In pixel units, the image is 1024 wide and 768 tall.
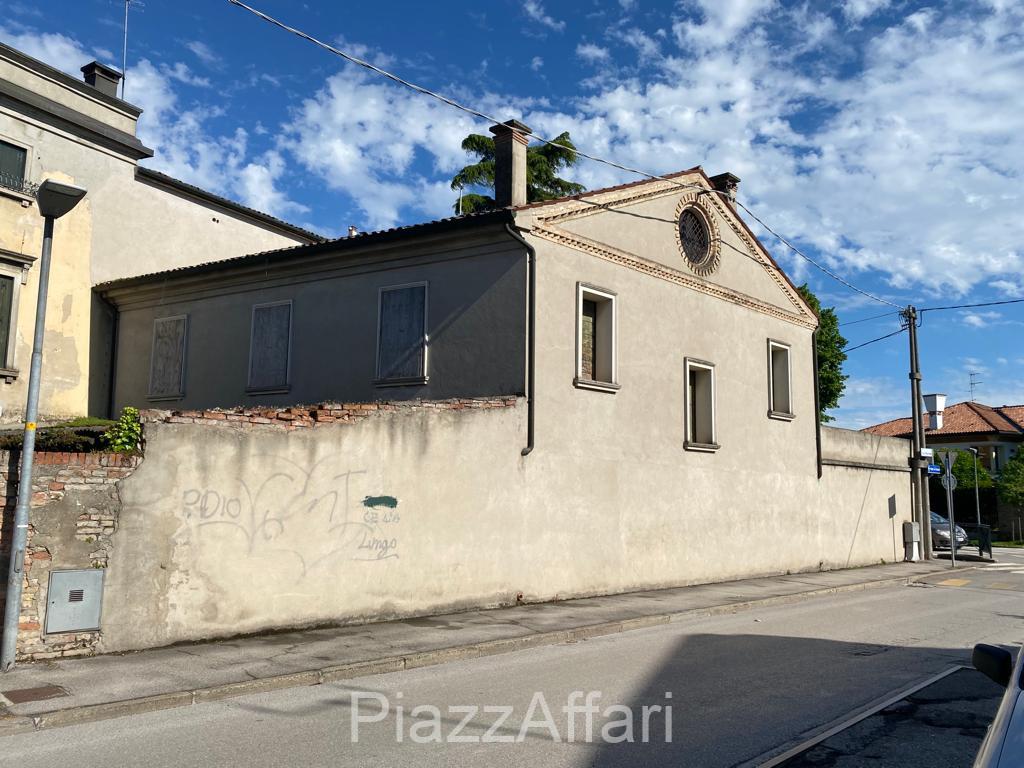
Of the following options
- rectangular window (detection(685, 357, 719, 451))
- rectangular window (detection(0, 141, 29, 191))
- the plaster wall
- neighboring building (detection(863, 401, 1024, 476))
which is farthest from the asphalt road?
neighboring building (detection(863, 401, 1024, 476))

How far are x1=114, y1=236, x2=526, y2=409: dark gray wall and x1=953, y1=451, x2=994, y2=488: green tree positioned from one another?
129 ft

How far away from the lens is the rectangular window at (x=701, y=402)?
17.4 metres

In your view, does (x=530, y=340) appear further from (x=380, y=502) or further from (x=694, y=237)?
(x=694, y=237)

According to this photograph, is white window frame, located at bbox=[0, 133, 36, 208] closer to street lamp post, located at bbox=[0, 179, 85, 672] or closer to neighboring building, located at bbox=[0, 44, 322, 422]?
neighboring building, located at bbox=[0, 44, 322, 422]

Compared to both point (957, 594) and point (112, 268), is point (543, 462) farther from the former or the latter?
point (112, 268)

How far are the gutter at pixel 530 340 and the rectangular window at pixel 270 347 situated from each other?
216 inches

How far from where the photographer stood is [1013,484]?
135 ft

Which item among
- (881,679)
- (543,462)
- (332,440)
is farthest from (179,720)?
(543,462)

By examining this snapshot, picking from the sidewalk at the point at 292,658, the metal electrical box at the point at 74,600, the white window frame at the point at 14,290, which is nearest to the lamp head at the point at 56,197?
the metal electrical box at the point at 74,600

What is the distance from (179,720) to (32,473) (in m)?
3.11

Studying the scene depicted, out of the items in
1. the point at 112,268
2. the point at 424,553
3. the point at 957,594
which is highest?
the point at 112,268

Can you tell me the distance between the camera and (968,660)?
9234 mm

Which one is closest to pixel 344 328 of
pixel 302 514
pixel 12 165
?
pixel 302 514

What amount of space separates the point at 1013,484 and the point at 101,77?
42.7m
